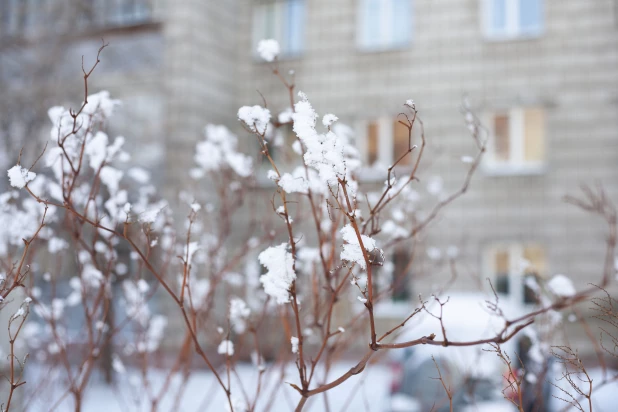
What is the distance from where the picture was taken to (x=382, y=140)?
38.8 ft

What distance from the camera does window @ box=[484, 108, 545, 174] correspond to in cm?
1095

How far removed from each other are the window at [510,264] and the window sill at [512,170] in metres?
1.17

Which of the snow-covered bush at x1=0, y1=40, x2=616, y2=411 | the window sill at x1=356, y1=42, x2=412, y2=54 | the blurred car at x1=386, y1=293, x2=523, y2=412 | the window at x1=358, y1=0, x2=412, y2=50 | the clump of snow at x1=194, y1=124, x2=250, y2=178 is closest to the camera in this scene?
the snow-covered bush at x1=0, y1=40, x2=616, y2=411

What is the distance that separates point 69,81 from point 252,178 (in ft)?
15.0

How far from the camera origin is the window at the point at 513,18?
11008 mm

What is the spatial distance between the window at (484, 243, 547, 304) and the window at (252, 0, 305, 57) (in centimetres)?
516

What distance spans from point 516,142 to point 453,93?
1.34 m

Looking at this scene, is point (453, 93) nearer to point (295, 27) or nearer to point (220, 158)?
point (295, 27)

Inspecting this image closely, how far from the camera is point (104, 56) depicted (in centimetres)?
1057

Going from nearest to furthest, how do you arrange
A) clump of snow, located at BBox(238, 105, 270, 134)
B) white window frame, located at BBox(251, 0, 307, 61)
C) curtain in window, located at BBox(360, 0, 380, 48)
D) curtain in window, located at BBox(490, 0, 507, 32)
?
1. clump of snow, located at BBox(238, 105, 270, 134)
2. curtain in window, located at BBox(490, 0, 507, 32)
3. curtain in window, located at BBox(360, 0, 380, 48)
4. white window frame, located at BBox(251, 0, 307, 61)

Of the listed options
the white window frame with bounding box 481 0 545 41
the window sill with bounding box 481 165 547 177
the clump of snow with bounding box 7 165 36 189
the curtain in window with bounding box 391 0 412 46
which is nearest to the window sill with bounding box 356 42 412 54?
the curtain in window with bounding box 391 0 412 46

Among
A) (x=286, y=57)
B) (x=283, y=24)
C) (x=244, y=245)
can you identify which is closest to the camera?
(x=244, y=245)

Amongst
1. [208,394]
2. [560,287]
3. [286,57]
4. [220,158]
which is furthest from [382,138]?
[560,287]

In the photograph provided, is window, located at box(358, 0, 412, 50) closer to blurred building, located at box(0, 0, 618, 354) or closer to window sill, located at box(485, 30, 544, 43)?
blurred building, located at box(0, 0, 618, 354)
